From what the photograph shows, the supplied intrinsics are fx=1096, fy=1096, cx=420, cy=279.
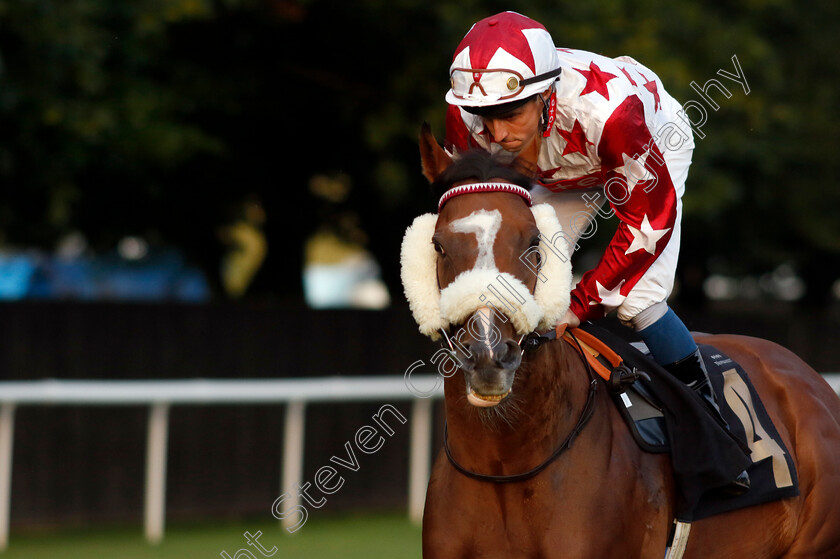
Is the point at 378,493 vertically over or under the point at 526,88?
under

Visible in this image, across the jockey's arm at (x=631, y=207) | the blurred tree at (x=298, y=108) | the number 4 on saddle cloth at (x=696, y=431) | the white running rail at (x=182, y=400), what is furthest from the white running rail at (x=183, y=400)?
the jockey's arm at (x=631, y=207)

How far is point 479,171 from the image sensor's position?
2.92 metres

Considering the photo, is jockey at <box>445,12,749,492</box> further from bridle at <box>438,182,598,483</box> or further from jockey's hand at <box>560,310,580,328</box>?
bridle at <box>438,182,598,483</box>

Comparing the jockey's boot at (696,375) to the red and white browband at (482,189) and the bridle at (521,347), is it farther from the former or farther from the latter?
the red and white browband at (482,189)

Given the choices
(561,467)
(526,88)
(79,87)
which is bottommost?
(561,467)

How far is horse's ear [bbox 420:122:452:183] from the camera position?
3029mm

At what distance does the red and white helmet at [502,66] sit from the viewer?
308cm

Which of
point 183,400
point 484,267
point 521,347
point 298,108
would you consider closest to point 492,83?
point 484,267

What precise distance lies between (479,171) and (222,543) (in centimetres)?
437

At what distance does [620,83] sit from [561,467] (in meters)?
1.17

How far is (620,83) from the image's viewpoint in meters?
3.30

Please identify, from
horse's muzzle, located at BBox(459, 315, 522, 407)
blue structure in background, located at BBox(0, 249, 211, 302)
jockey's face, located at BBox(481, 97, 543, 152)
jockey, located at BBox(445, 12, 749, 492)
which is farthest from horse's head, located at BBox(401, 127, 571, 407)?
blue structure in background, located at BBox(0, 249, 211, 302)

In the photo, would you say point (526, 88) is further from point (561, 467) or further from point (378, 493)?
point (378, 493)

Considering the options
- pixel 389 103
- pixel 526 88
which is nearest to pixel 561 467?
pixel 526 88
